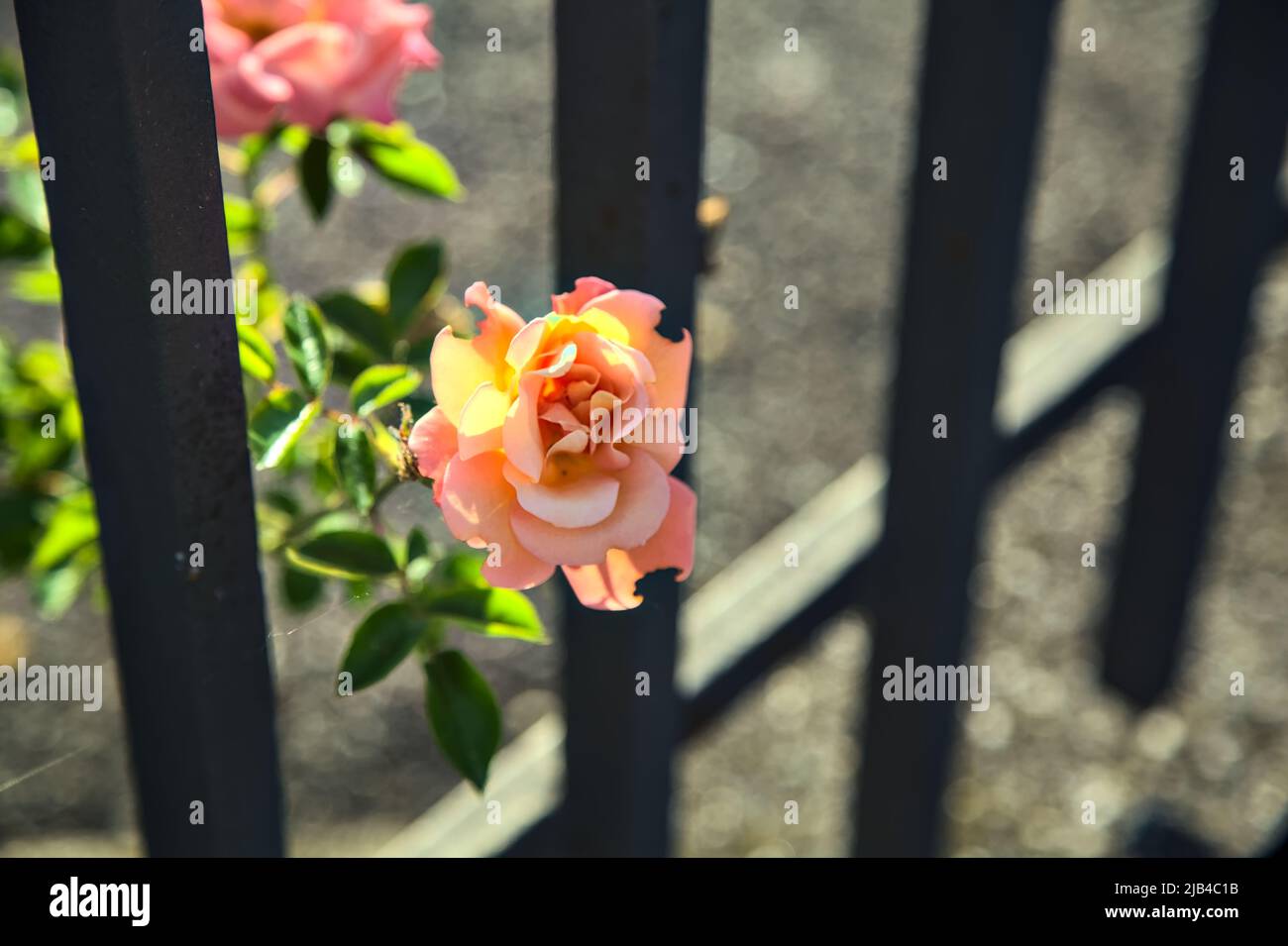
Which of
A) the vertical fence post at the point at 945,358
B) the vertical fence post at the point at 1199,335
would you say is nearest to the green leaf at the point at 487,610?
the vertical fence post at the point at 945,358

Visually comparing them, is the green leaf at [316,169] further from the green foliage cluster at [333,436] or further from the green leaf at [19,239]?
the green leaf at [19,239]

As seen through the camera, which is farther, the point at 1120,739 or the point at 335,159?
the point at 1120,739

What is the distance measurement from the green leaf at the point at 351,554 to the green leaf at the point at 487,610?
4cm

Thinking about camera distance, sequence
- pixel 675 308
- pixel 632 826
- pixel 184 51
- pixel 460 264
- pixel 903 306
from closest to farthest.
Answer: pixel 184 51 → pixel 675 308 → pixel 632 826 → pixel 903 306 → pixel 460 264

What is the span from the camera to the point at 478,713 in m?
0.96

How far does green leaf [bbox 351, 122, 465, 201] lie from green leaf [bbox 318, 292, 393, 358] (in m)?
0.15

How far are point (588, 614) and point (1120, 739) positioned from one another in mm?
1617

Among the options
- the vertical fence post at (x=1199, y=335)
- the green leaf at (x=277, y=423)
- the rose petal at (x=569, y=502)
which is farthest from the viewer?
the vertical fence post at (x=1199, y=335)

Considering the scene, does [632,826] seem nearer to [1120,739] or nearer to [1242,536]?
[1120,739]

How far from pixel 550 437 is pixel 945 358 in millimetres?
783

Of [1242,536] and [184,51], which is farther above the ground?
[184,51]

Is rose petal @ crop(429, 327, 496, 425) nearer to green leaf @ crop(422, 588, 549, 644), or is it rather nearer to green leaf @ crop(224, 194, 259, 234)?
green leaf @ crop(422, 588, 549, 644)

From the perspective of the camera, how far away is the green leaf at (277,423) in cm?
A: 88
